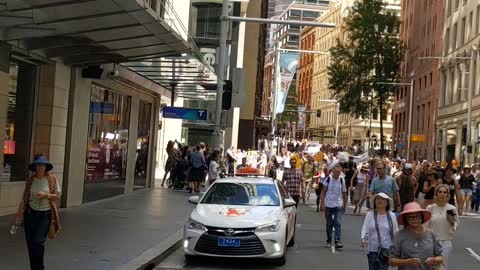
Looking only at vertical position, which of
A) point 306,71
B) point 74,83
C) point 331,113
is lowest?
point 74,83

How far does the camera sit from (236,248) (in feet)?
35.9

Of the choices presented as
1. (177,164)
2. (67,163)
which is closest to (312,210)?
(177,164)

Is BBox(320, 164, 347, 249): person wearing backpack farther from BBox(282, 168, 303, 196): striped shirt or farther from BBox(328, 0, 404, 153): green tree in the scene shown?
BBox(328, 0, 404, 153): green tree

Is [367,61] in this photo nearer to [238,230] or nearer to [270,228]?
[270,228]

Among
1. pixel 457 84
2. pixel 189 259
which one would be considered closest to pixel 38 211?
pixel 189 259

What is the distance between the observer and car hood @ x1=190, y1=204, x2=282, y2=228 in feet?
36.3

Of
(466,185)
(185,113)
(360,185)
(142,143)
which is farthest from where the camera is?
(466,185)

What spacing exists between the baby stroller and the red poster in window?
11.8m

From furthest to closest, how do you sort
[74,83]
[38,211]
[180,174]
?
[180,174]
[74,83]
[38,211]

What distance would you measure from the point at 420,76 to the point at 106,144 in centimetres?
6253

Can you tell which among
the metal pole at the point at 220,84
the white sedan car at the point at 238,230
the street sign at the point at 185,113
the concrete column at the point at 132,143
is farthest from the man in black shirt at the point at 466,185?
the white sedan car at the point at 238,230

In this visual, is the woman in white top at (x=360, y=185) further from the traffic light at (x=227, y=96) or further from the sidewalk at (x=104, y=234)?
the sidewalk at (x=104, y=234)

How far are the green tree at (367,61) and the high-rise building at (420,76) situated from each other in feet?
10.7

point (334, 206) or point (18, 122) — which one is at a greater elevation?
point (18, 122)
